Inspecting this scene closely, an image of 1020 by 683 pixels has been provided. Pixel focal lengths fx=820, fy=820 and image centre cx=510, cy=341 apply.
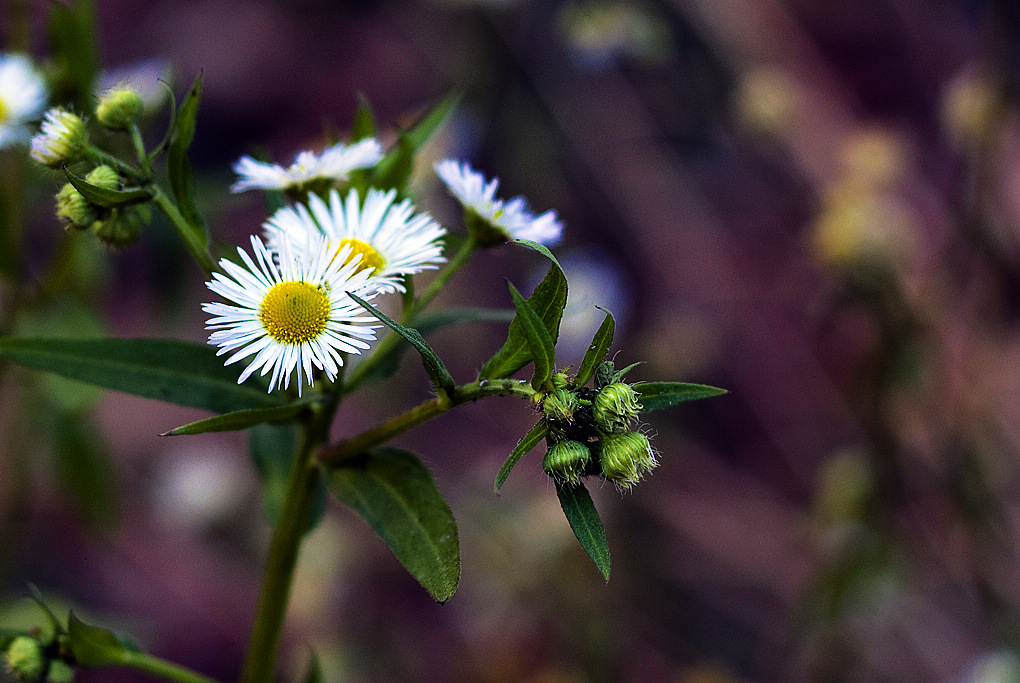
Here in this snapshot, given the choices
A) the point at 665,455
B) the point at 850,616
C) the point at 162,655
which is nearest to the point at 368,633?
the point at 162,655

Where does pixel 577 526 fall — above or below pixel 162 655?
above

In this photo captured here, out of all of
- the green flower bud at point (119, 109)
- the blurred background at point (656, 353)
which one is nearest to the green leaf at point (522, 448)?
the green flower bud at point (119, 109)

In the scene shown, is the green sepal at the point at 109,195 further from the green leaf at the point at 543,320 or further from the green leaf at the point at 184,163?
the green leaf at the point at 543,320

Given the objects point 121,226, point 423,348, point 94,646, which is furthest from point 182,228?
point 94,646

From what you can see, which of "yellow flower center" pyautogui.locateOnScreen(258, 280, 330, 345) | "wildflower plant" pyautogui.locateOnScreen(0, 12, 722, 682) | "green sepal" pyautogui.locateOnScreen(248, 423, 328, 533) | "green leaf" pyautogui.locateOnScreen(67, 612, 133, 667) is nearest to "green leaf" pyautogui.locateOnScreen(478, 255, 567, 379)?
"wildflower plant" pyautogui.locateOnScreen(0, 12, 722, 682)

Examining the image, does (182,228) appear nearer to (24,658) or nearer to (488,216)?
(488,216)

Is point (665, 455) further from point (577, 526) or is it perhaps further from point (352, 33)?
point (352, 33)
